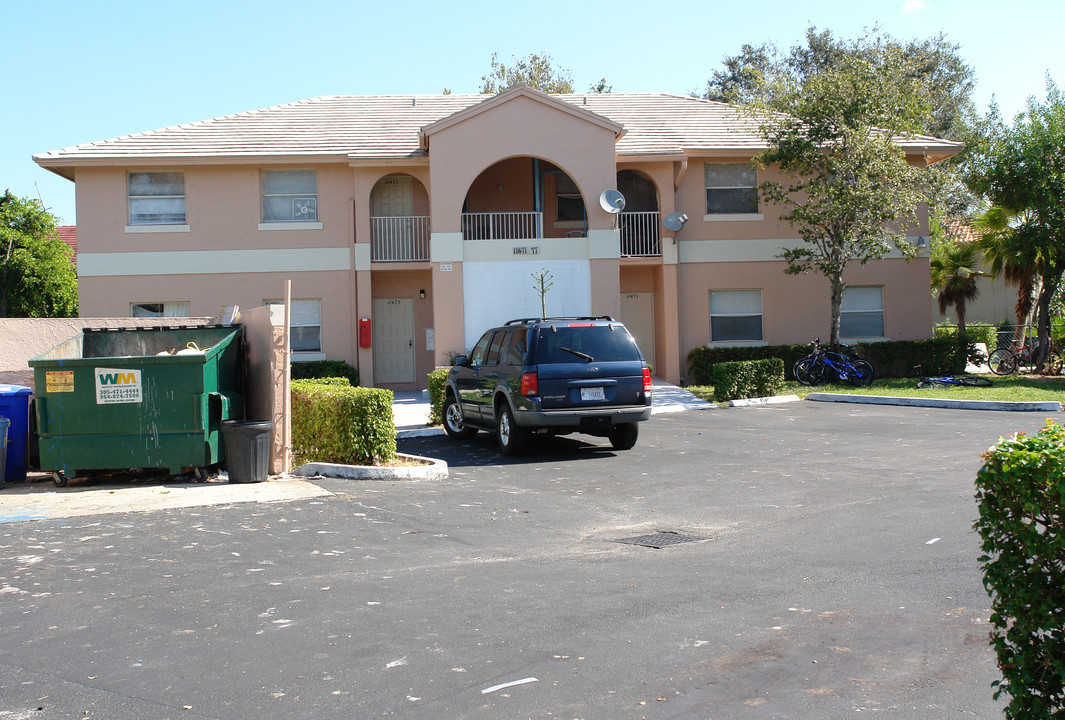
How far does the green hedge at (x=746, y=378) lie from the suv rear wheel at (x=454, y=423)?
6108mm

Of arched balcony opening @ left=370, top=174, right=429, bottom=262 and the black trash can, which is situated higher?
arched balcony opening @ left=370, top=174, right=429, bottom=262

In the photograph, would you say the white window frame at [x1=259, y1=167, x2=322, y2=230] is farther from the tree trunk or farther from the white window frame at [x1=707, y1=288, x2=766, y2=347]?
the tree trunk

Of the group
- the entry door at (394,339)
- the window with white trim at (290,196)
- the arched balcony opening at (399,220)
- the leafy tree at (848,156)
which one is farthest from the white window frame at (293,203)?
the leafy tree at (848,156)

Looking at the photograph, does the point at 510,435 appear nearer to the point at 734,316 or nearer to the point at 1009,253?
the point at 734,316

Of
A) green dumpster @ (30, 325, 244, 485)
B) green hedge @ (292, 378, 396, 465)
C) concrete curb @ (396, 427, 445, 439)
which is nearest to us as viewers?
green dumpster @ (30, 325, 244, 485)

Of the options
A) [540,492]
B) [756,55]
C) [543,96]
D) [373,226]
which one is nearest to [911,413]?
[540,492]

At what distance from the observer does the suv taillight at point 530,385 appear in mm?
12148

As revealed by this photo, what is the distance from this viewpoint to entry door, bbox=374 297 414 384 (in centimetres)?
2423

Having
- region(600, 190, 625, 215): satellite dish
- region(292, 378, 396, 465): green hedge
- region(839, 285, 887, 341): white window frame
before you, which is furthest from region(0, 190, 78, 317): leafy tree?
region(839, 285, 887, 341): white window frame

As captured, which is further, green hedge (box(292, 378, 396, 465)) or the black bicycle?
the black bicycle

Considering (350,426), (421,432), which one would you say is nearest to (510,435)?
(350,426)

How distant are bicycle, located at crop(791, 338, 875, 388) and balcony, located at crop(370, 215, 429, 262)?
9650mm

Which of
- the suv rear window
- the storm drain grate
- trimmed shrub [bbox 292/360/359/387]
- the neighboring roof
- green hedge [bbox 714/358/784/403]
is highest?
the neighboring roof

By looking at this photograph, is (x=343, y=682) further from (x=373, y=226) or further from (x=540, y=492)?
(x=373, y=226)
